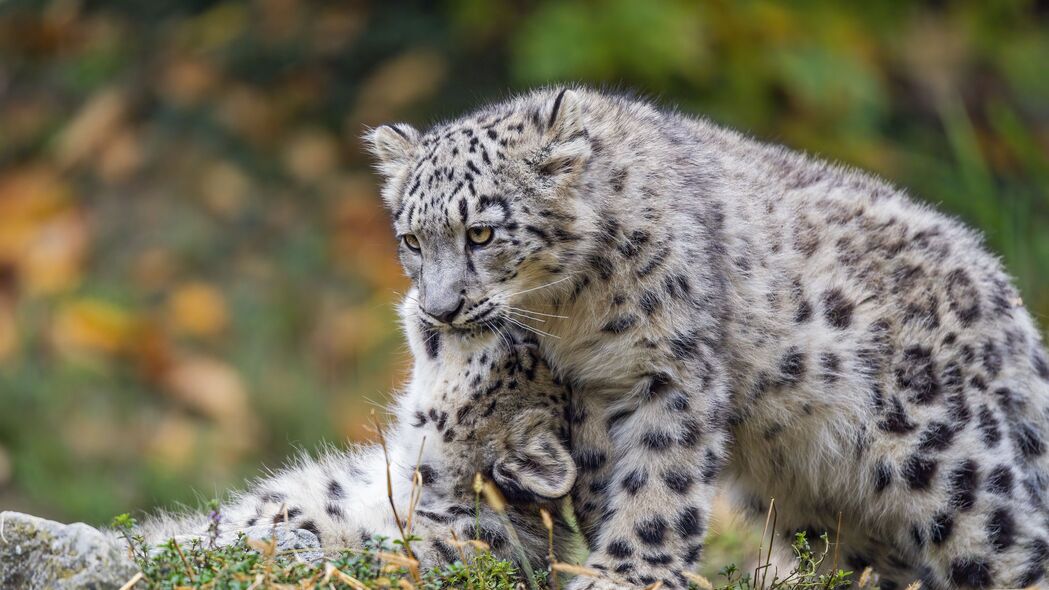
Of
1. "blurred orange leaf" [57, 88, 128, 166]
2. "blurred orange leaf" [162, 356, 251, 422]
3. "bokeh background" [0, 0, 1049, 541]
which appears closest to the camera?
"bokeh background" [0, 0, 1049, 541]

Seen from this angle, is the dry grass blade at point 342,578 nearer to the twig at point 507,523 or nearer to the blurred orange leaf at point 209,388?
the twig at point 507,523

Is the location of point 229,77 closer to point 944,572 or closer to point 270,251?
point 270,251

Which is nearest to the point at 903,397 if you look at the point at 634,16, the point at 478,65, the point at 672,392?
the point at 672,392

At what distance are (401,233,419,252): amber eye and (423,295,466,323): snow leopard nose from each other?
44cm

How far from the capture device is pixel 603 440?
24.0 feet

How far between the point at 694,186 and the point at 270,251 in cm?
730

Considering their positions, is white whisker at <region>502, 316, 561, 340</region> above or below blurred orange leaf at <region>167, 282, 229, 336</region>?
below

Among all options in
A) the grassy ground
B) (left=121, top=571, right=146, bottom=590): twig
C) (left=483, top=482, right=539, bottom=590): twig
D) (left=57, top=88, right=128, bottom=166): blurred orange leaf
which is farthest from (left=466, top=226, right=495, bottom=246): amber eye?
(left=57, top=88, right=128, bottom=166): blurred orange leaf

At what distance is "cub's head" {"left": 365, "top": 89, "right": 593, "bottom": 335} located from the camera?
22.8ft

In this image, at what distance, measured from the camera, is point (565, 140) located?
7184 mm

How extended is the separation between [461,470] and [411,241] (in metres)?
1.15

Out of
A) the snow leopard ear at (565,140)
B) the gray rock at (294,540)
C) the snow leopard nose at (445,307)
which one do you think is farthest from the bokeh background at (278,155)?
the snow leopard nose at (445,307)

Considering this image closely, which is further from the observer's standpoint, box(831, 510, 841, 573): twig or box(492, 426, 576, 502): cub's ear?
box(831, 510, 841, 573): twig

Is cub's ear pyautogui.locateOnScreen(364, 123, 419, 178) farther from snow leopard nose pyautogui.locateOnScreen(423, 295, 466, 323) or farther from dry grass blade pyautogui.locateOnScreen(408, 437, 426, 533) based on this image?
dry grass blade pyautogui.locateOnScreen(408, 437, 426, 533)
